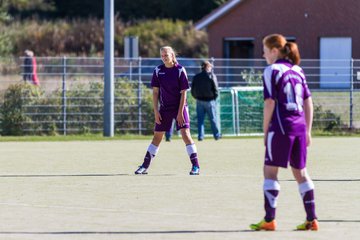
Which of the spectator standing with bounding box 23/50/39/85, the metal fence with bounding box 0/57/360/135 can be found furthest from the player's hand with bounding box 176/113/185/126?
the spectator standing with bounding box 23/50/39/85

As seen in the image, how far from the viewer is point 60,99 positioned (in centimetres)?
2862

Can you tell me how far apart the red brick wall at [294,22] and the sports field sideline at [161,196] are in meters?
21.1

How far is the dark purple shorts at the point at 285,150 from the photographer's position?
35.2 feet

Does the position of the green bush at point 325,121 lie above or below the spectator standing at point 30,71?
below

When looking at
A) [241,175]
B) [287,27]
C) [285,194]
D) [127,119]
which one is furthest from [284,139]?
[287,27]

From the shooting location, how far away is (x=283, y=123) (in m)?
10.8

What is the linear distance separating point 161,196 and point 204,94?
1192 cm

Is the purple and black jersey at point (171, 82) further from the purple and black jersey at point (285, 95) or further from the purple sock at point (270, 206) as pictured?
the purple sock at point (270, 206)

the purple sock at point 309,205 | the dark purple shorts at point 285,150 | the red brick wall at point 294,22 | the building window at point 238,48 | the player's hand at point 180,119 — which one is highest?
the red brick wall at point 294,22

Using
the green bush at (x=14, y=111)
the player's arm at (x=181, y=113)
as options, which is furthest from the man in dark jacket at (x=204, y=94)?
the player's arm at (x=181, y=113)

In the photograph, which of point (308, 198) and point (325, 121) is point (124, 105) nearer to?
point (325, 121)

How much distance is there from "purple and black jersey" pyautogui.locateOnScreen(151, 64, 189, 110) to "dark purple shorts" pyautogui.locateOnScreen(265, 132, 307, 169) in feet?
19.2

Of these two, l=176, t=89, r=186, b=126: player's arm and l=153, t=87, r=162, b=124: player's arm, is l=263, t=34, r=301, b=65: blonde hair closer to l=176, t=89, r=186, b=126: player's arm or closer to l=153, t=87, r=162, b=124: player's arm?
l=176, t=89, r=186, b=126: player's arm

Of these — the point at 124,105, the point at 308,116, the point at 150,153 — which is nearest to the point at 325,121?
the point at 124,105
